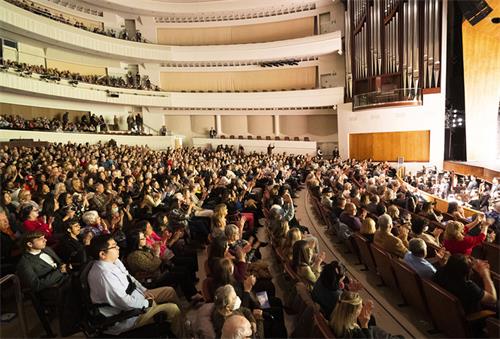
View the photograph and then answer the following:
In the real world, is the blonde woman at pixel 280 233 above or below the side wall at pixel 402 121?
below

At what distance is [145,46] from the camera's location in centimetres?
1923

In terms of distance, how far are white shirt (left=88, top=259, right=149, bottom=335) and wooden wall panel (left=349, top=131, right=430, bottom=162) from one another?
44.2 ft

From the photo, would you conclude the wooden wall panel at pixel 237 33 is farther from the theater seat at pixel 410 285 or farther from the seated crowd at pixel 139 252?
the theater seat at pixel 410 285

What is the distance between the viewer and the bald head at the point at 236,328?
1.78m

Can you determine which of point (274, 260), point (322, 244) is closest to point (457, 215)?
point (322, 244)

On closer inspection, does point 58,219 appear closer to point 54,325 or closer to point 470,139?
point 54,325

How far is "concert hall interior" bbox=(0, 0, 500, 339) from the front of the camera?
7.79 feet

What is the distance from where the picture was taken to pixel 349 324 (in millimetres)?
1930

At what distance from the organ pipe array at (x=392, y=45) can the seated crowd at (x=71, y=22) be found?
40.2 ft

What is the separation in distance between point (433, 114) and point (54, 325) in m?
13.4

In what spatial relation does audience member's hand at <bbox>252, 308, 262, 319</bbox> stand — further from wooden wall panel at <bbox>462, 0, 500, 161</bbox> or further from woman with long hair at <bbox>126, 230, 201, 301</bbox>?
wooden wall panel at <bbox>462, 0, 500, 161</bbox>

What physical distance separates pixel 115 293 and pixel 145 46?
63.9ft

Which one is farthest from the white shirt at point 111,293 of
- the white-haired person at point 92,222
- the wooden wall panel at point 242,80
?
the wooden wall panel at point 242,80

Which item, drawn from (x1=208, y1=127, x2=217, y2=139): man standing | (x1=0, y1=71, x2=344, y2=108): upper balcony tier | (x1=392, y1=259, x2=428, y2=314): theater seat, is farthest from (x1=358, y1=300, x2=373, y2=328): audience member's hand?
(x1=208, y1=127, x2=217, y2=139): man standing
